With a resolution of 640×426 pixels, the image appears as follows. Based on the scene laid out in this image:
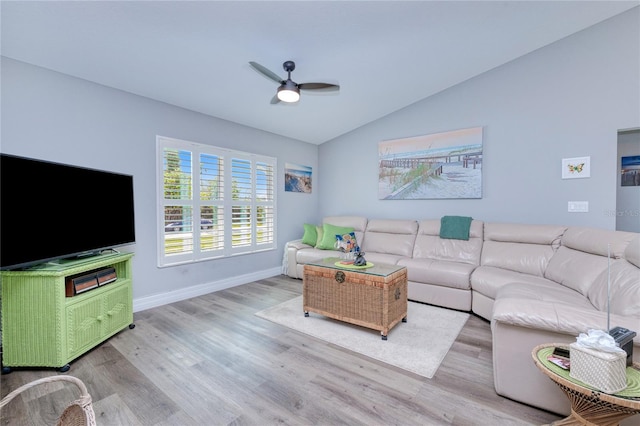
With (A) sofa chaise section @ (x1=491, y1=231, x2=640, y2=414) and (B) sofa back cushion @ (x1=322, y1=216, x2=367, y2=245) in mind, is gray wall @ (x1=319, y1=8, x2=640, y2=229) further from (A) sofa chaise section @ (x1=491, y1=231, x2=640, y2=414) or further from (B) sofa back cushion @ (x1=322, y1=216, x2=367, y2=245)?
(A) sofa chaise section @ (x1=491, y1=231, x2=640, y2=414)

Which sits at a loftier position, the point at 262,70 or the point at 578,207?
the point at 262,70

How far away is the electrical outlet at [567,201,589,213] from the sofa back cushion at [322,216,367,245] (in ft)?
8.81

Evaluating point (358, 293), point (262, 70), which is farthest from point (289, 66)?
point (358, 293)

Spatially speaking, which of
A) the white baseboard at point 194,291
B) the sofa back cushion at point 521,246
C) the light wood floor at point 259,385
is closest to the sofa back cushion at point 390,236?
the sofa back cushion at point 521,246

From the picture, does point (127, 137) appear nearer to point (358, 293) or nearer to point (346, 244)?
point (346, 244)

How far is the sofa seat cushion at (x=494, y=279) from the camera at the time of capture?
2.75 m

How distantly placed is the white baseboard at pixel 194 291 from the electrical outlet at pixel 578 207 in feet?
14.0

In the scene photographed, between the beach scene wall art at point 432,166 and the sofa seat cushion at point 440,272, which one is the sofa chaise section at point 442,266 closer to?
the sofa seat cushion at point 440,272

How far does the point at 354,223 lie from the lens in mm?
4809

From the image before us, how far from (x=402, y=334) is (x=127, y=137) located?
359cm

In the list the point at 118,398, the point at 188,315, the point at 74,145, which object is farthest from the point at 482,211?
the point at 74,145

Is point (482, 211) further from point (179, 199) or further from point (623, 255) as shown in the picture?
point (179, 199)

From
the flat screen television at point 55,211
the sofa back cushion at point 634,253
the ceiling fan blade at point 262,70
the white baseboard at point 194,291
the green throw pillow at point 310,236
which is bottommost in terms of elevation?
the white baseboard at point 194,291

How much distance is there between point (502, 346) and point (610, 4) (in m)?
3.65
